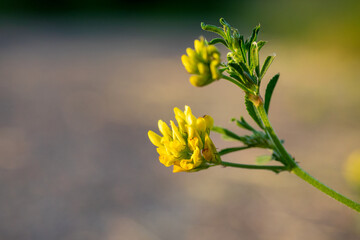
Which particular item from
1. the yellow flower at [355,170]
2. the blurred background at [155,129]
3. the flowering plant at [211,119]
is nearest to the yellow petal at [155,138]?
the flowering plant at [211,119]

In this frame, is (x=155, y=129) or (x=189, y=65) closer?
(x=189, y=65)

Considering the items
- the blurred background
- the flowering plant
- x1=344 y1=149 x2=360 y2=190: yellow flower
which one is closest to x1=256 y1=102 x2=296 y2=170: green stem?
the flowering plant

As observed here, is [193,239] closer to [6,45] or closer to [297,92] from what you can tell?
[297,92]

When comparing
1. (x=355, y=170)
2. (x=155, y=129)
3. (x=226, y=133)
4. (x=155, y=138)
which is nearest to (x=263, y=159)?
(x=226, y=133)

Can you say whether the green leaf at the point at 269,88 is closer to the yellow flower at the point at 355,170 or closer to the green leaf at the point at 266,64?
the green leaf at the point at 266,64

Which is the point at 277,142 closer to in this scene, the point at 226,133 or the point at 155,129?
the point at 226,133

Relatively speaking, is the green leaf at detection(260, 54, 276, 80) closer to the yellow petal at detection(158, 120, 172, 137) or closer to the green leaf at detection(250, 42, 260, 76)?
the green leaf at detection(250, 42, 260, 76)

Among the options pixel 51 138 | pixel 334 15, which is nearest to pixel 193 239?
Answer: pixel 51 138
